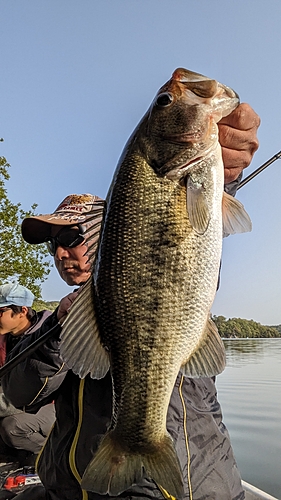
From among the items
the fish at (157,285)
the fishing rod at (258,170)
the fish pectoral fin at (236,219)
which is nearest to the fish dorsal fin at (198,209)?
the fish at (157,285)

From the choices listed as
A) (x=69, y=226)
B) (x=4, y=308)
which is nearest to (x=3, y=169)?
(x=4, y=308)

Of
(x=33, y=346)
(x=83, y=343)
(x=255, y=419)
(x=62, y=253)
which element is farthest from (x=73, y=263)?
(x=255, y=419)

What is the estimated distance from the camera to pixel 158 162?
178cm

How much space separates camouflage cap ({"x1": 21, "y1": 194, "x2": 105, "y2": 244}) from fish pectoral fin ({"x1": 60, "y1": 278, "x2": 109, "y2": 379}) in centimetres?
117

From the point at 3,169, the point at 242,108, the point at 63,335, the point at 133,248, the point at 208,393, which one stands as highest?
the point at 3,169

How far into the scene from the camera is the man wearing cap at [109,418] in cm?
212

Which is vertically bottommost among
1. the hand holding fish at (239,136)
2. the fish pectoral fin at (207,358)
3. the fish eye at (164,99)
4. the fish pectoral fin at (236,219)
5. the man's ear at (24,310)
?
the man's ear at (24,310)

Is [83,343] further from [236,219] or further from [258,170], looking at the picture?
[258,170]

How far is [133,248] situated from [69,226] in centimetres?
141

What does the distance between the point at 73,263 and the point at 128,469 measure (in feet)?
4.96

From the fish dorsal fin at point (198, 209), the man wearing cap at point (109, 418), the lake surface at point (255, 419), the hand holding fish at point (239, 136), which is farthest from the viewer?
the lake surface at point (255, 419)

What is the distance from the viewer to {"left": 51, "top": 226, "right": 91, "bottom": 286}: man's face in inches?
117

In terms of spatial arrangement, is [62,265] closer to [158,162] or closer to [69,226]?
[69,226]

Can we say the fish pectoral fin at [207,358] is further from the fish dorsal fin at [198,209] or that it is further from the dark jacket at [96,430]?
the dark jacket at [96,430]
